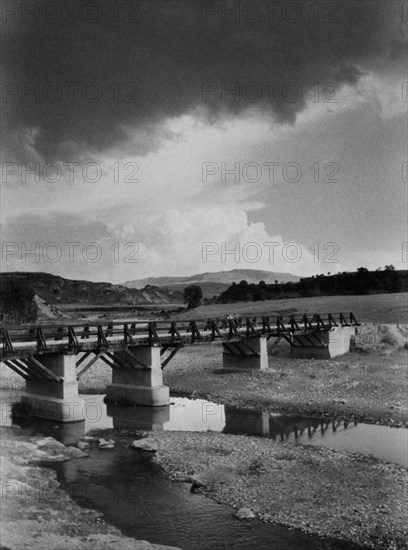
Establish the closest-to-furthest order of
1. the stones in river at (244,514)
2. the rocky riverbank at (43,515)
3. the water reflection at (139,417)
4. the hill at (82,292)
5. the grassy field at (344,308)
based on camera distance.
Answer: the rocky riverbank at (43,515) → the stones in river at (244,514) → the water reflection at (139,417) → the grassy field at (344,308) → the hill at (82,292)

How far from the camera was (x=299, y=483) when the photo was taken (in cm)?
1767

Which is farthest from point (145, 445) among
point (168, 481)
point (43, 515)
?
point (43, 515)

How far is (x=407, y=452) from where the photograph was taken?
21.7 metres

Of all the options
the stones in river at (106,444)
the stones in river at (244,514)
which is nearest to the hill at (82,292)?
the stones in river at (106,444)

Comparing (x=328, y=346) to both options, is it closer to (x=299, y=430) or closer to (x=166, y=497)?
(x=299, y=430)

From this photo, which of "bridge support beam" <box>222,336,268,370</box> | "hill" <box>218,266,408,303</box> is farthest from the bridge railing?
"hill" <box>218,266,408,303</box>

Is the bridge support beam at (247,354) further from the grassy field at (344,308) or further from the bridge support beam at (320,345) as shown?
the grassy field at (344,308)

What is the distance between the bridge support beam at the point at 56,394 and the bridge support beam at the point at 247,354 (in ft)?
51.6

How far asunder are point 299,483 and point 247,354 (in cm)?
2409

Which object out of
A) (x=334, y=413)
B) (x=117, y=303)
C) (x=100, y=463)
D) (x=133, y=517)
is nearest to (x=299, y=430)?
(x=334, y=413)

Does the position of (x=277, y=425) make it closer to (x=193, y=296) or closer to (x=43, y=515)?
(x=43, y=515)

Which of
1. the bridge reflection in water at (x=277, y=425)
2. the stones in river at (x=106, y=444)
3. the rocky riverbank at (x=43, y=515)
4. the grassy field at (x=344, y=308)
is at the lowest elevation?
the bridge reflection in water at (x=277, y=425)

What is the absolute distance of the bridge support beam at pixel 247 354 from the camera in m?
41.4

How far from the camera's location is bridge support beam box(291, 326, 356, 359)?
1896 inches
